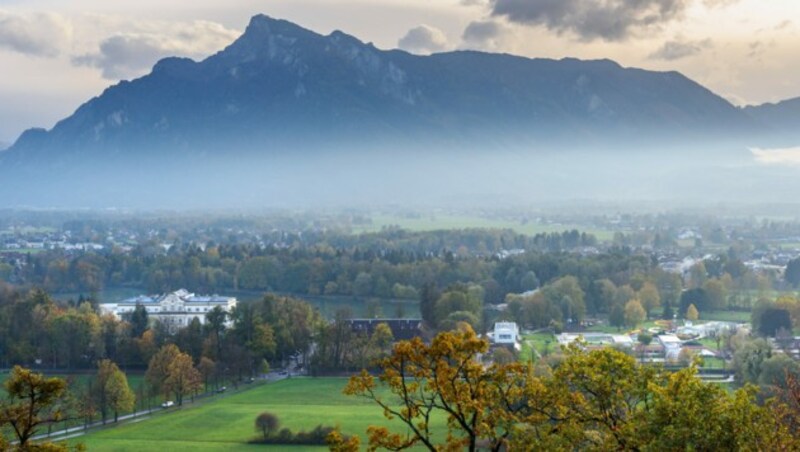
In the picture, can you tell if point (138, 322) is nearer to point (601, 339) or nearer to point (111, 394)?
point (111, 394)

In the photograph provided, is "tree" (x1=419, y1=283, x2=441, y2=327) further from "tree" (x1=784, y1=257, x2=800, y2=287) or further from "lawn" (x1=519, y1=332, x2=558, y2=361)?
"tree" (x1=784, y1=257, x2=800, y2=287)

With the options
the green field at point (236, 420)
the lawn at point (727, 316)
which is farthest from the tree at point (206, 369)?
the lawn at point (727, 316)

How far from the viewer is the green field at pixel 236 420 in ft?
84.4

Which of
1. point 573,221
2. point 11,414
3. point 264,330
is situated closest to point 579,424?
point 11,414

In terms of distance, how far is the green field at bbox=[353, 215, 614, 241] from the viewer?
11438 cm

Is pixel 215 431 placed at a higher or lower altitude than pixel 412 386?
lower

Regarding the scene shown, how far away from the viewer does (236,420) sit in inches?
1121

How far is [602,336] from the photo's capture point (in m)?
43.7

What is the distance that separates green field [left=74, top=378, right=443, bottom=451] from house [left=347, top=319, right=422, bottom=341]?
8.86m

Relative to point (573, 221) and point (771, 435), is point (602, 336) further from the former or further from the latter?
point (573, 221)

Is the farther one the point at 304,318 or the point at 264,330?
the point at 304,318

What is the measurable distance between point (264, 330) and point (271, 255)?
36759 mm

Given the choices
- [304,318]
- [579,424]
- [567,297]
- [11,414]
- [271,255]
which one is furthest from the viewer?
[271,255]

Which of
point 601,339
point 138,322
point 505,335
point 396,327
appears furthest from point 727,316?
point 138,322
